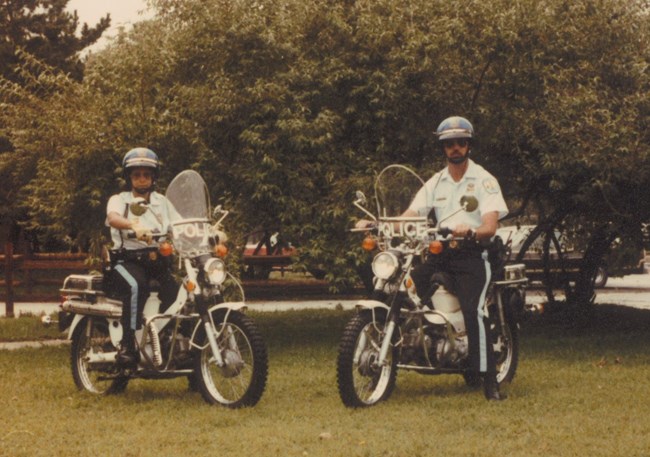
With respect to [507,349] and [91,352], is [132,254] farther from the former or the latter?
[507,349]

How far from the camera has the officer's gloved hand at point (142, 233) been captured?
28.2 feet

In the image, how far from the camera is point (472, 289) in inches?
350

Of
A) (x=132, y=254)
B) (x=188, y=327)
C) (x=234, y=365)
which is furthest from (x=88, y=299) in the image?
(x=234, y=365)

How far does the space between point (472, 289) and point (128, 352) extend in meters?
2.66

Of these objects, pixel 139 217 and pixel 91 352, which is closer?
pixel 139 217

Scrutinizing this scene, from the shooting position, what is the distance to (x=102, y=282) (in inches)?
370

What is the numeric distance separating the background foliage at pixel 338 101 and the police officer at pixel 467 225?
2959mm

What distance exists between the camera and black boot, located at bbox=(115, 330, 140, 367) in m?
8.95

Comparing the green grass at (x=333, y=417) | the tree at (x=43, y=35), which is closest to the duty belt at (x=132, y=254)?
the green grass at (x=333, y=417)

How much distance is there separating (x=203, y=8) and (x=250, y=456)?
269 inches


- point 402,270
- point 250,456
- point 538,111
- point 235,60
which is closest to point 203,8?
point 235,60

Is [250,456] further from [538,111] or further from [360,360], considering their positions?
[538,111]

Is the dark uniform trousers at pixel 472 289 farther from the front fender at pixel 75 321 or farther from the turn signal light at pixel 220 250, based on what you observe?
the front fender at pixel 75 321

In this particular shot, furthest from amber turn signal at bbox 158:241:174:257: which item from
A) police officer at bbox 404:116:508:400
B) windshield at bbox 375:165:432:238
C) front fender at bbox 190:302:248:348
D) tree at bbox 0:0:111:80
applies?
tree at bbox 0:0:111:80
